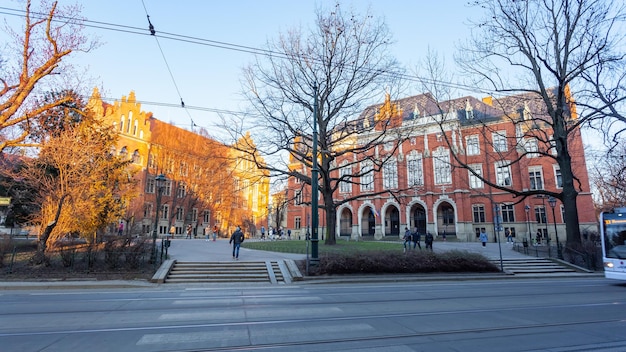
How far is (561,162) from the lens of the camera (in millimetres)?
22812

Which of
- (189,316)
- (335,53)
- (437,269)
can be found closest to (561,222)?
(437,269)

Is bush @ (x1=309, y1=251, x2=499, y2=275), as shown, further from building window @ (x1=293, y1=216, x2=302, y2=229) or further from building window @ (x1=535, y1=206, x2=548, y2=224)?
building window @ (x1=293, y1=216, x2=302, y2=229)

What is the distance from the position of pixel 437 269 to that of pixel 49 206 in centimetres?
2099

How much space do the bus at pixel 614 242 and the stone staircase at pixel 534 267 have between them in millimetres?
4052

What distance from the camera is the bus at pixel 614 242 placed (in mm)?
14174

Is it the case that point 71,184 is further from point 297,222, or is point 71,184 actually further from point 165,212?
point 297,222

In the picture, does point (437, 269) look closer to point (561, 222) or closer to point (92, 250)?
point (92, 250)

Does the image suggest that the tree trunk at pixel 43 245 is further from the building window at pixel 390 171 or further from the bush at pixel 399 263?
the building window at pixel 390 171

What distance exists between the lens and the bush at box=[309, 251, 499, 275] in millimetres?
15250

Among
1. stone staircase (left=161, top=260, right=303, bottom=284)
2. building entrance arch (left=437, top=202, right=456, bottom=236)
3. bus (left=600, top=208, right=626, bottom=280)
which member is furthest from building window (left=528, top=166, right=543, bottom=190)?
stone staircase (left=161, top=260, right=303, bottom=284)

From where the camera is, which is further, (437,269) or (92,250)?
(437,269)

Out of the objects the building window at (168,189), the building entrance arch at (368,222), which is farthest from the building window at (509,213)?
the building window at (168,189)

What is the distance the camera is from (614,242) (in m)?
14.8

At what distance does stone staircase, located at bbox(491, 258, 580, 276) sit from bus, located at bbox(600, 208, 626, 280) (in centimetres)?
405
